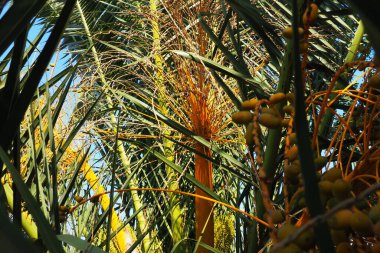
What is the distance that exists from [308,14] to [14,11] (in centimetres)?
20

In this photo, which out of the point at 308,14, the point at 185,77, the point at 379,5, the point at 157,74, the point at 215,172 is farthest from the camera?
the point at 215,172

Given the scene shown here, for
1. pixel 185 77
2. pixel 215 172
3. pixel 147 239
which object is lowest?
pixel 147 239

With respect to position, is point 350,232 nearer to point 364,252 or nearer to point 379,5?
point 364,252

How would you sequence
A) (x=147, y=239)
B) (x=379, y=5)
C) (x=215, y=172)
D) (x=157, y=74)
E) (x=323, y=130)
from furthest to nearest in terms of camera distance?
(x=215, y=172), (x=147, y=239), (x=157, y=74), (x=323, y=130), (x=379, y=5)

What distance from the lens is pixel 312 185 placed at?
243mm

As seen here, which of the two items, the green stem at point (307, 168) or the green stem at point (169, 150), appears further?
the green stem at point (169, 150)

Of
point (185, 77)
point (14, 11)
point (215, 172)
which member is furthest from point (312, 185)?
point (215, 172)

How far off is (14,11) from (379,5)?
0.19 metres

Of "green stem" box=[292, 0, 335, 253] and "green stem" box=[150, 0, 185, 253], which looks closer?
"green stem" box=[292, 0, 335, 253]

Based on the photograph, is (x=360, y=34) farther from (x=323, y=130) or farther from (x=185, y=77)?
(x=185, y=77)

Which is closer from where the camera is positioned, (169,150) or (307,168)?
(307,168)

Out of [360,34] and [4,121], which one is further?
[360,34]

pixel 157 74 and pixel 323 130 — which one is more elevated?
pixel 157 74

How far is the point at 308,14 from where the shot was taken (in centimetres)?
44
